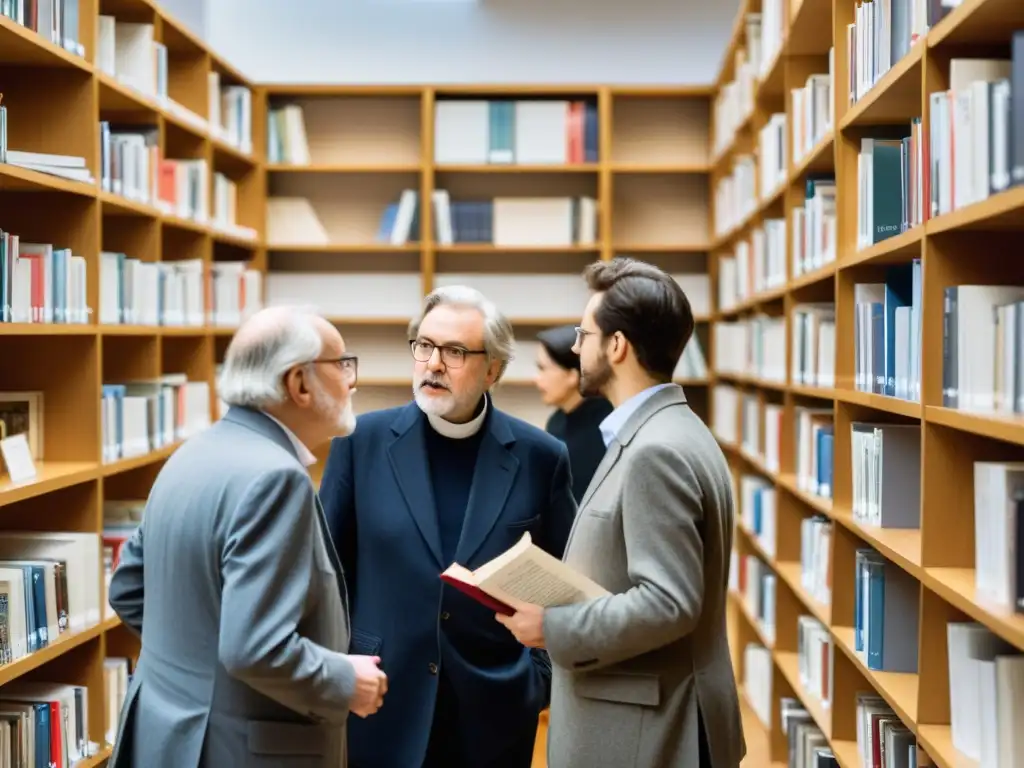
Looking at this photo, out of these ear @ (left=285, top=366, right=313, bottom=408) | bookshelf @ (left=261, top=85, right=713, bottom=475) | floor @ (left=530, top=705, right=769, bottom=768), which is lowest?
floor @ (left=530, top=705, right=769, bottom=768)

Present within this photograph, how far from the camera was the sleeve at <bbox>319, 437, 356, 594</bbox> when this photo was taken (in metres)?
2.55

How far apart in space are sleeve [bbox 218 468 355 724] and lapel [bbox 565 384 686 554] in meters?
0.57

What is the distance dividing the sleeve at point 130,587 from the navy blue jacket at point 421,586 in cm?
56

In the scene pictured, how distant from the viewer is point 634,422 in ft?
6.69

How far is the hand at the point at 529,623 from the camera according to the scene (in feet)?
6.54

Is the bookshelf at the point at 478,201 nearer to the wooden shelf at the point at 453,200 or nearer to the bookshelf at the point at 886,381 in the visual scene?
the wooden shelf at the point at 453,200

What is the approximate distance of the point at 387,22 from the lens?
6.80 m

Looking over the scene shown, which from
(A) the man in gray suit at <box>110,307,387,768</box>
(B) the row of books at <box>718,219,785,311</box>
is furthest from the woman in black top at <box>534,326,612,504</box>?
(A) the man in gray suit at <box>110,307,387,768</box>

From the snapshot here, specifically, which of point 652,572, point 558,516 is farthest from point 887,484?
point 652,572

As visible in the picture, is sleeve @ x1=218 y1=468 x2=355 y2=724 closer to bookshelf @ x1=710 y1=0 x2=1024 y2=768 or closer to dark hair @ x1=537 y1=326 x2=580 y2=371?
bookshelf @ x1=710 y1=0 x2=1024 y2=768

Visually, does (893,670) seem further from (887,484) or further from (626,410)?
(626,410)

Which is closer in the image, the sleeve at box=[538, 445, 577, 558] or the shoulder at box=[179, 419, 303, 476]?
the shoulder at box=[179, 419, 303, 476]

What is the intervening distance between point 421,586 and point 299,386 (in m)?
0.71

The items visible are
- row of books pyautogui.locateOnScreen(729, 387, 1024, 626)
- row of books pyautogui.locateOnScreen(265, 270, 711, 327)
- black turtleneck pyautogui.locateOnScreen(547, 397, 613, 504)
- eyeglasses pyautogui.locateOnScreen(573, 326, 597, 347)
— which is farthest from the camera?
row of books pyautogui.locateOnScreen(265, 270, 711, 327)
